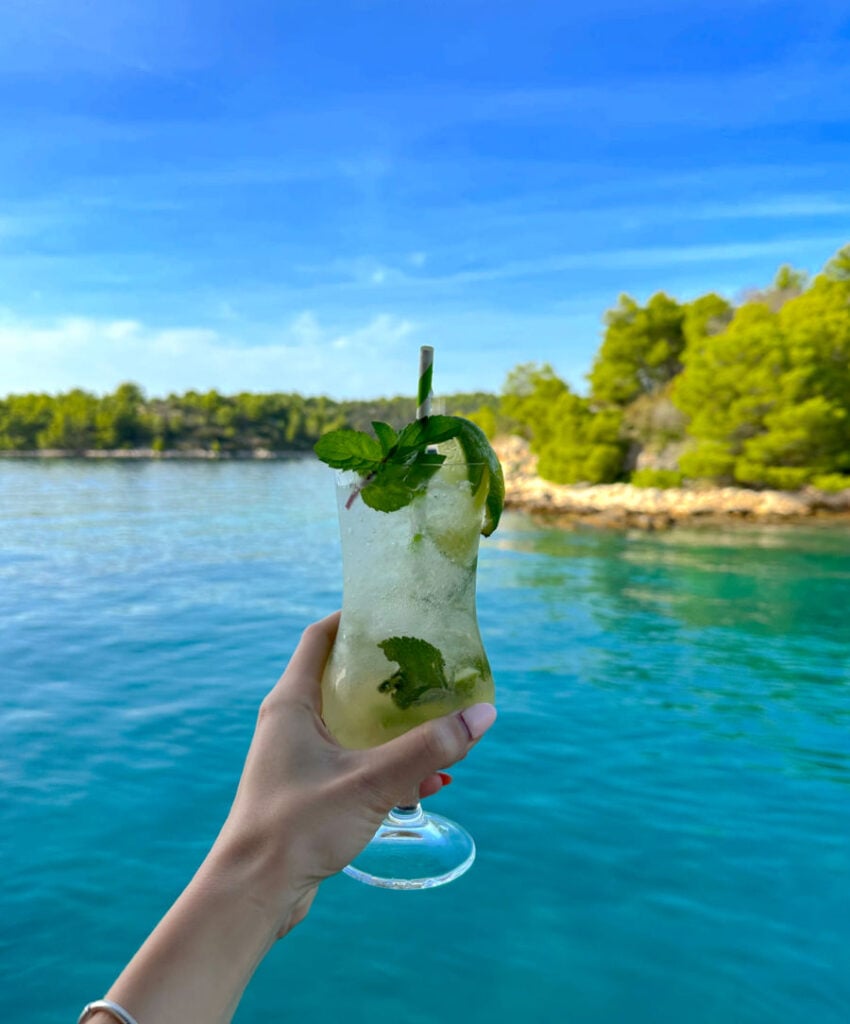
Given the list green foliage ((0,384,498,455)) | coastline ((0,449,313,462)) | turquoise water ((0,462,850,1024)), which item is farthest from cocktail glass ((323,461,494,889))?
coastline ((0,449,313,462))

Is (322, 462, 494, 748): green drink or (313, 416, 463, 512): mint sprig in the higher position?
(313, 416, 463, 512): mint sprig

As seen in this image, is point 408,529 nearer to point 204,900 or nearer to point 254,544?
point 204,900

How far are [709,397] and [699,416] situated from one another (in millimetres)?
820

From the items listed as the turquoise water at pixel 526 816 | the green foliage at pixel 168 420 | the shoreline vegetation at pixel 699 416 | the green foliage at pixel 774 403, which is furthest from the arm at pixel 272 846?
the green foliage at pixel 168 420

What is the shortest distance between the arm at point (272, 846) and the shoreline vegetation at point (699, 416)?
14463 mm

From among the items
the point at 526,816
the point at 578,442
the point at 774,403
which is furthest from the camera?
the point at 578,442

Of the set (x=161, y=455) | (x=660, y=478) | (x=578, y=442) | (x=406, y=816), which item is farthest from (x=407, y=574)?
(x=161, y=455)

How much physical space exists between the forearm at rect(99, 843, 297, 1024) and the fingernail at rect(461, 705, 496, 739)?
417 mm

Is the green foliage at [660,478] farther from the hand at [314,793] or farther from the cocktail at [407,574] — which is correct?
the hand at [314,793]

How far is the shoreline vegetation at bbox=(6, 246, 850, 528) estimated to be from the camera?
29.3 metres

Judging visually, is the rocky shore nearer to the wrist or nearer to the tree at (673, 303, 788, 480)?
the tree at (673, 303, 788, 480)

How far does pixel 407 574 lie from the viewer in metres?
1.77

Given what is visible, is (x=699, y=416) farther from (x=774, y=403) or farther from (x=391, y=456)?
(x=391, y=456)

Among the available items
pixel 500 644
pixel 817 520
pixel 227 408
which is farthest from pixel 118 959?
pixel 227 408
